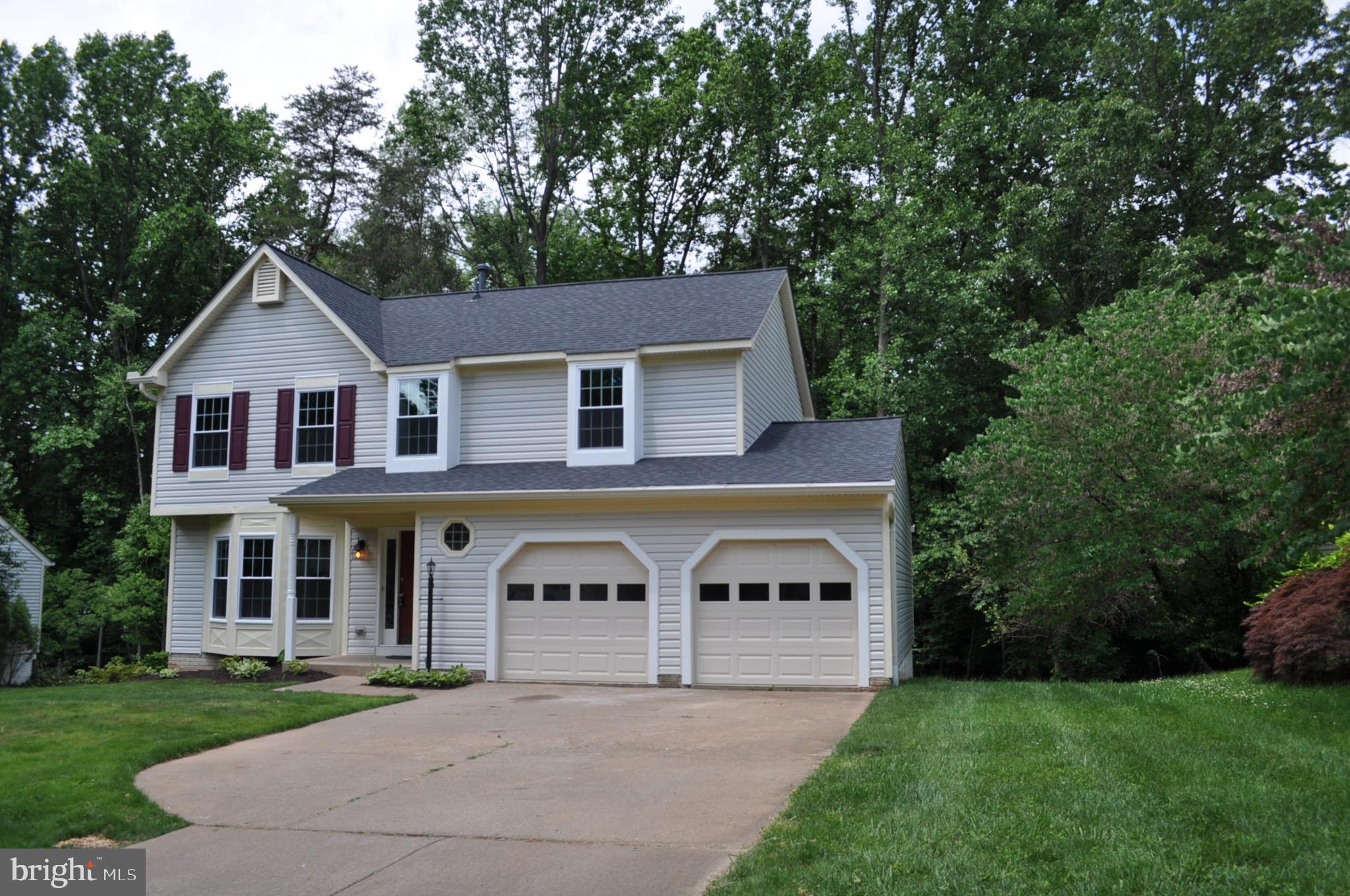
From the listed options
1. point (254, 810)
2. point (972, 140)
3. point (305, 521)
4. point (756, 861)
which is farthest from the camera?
point (972, 140)

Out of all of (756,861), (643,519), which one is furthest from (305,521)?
(756,861)

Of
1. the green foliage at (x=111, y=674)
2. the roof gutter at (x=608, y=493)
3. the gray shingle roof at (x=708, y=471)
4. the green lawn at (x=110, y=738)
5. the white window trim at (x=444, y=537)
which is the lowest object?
the green foliage at (x=111, y=674)

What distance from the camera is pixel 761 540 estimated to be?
15547 mm

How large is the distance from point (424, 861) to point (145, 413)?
1045 inches

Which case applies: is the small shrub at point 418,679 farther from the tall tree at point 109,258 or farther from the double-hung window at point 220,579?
the tall tree at point 109,258

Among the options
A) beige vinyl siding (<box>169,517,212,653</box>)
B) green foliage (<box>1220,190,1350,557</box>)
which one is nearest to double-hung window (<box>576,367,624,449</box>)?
beige vinyl siding (<box>169,517,212,653</box>)

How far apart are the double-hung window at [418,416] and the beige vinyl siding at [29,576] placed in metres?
10.4

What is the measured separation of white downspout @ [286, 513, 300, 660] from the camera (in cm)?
1764

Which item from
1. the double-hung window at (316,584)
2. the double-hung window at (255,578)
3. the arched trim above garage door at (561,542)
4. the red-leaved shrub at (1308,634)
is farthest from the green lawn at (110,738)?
the red-leaved shrub at (1308,634)

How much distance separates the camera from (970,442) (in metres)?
25.2

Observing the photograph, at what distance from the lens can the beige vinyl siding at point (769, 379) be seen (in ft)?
57.8

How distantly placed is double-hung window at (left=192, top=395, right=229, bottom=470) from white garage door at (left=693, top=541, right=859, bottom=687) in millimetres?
10211

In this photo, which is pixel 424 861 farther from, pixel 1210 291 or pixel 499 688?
pixel 1210 291

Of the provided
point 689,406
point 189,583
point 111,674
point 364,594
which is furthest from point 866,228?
point 111,674
